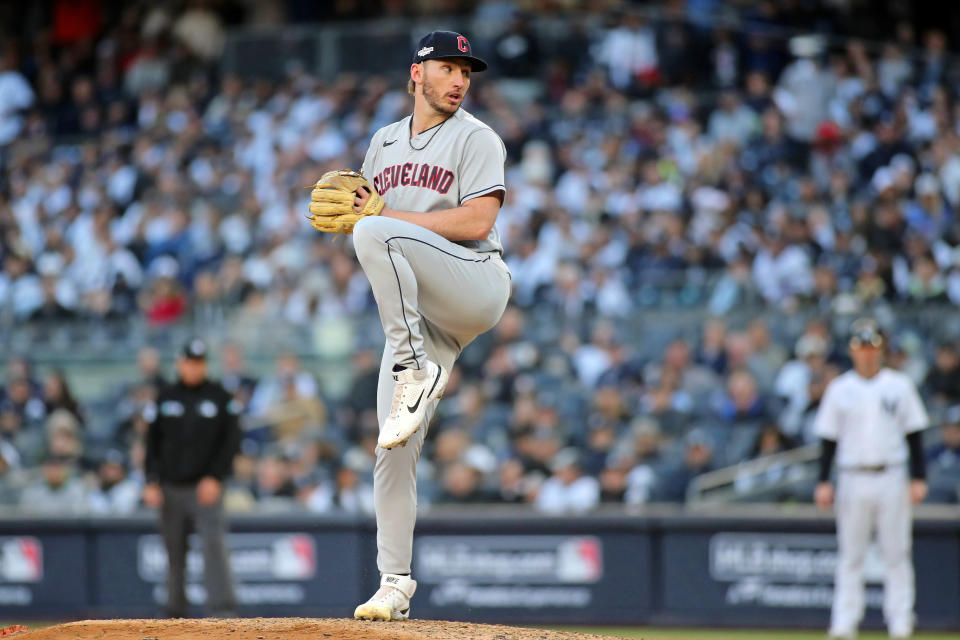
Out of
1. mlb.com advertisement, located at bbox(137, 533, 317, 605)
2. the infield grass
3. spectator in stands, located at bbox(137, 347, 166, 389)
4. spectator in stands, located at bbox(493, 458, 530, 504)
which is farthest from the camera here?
spectator in stands, located at bbox(137, 347, 166, 389)

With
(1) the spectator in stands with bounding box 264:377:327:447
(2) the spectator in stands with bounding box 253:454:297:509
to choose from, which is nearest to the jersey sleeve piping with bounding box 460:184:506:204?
(2) the spectator in stands with bounding box 253:454:297:509

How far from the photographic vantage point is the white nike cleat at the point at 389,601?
5.46 m

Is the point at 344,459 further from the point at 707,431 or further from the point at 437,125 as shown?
the point at 437,125

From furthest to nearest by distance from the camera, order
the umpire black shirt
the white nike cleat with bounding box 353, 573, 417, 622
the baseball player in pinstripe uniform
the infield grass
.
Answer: the infield grass, the umpire black shirt, the white nike cleat with bounding box 353, 573, 417, 622, the baseball player in pinstripe uniform

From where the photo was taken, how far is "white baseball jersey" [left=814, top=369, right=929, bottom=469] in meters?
9.39

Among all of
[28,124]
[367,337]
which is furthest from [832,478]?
[28,124]

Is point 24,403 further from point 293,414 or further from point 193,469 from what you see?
point 193,469

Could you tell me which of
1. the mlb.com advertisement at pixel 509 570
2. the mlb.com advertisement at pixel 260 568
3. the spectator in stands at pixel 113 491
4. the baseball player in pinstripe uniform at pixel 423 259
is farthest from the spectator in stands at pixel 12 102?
the baseball player in pinstripe uniform at pixel 423 259

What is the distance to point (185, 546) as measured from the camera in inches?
392

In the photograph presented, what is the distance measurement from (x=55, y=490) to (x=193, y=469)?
312 cm

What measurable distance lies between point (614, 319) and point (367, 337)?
232cm

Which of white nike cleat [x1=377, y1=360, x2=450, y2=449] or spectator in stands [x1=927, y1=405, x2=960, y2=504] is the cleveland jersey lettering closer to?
white nike cleat [x1=377, y1=360, x2=450, y2=449]

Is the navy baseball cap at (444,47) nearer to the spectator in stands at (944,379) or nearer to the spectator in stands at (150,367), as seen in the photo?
the spectator in stands at (944,379)

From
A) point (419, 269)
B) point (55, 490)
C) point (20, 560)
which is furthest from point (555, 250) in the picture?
point (419, 269)
